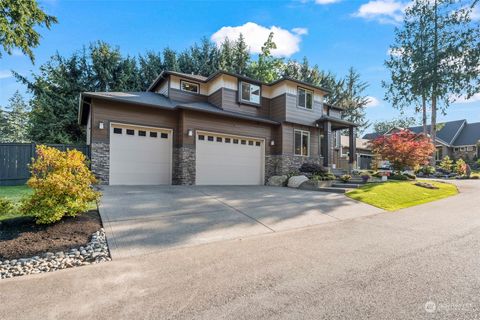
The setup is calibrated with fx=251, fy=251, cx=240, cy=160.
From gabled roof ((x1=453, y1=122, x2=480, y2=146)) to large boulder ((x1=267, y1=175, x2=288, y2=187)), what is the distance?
31.3 metres

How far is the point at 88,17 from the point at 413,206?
569 inches

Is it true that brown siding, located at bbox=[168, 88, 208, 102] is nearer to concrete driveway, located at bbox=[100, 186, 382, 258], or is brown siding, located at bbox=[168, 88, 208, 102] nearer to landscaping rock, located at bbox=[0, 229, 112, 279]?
concrete driveway, located at bbox=[100, 186, 382, 258]

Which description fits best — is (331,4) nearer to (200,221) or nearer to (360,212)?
(360,212)

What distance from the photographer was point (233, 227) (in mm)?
5500

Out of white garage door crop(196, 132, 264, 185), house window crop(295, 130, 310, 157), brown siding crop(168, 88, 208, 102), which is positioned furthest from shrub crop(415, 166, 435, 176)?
brown siding crop(168, 88, 208, 102)

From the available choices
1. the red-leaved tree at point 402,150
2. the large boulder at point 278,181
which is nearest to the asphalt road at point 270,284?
the large boulder at point 278,181

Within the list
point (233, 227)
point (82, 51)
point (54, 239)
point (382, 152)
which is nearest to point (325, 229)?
point (233, 227)

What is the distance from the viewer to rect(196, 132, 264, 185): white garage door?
505 inches

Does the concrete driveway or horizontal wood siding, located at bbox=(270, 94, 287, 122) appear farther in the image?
horizontal wood siding, located at bbox=(270, 94, 287, 122)

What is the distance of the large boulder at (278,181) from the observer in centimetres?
1402

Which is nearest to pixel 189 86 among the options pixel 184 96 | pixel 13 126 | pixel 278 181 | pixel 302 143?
pixel 184 96

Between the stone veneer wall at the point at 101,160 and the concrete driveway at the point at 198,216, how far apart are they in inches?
118

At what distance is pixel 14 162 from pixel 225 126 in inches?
366

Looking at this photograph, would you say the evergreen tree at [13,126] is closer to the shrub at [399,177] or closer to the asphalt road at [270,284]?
the asphalt road at [270,284]
